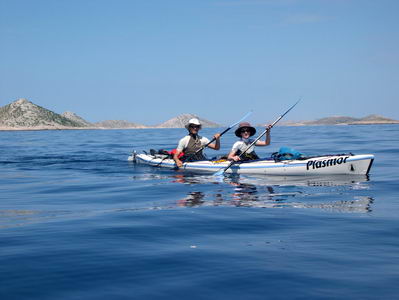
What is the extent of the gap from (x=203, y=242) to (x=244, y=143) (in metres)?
9.39

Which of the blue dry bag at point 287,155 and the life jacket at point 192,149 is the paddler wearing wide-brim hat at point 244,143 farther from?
the life jacket at point 192,149

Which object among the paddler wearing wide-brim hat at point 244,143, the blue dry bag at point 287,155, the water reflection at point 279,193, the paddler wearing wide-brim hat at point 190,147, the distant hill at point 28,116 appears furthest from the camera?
the distant hill at point 28,116

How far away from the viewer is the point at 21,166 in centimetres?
2103

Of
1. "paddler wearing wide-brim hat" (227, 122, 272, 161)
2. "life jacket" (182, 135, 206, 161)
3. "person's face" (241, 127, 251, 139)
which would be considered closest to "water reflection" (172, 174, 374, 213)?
"paddler wearing wide-brim hat" (227, 122, 272, 161)

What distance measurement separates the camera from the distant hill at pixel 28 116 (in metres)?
171

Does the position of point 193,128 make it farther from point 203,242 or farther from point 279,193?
point 203,242

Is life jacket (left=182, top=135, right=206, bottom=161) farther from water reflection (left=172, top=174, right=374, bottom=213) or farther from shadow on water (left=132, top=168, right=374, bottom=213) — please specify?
water reflection (left=172, top=174, right=374, bottom=213)

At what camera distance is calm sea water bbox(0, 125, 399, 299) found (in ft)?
15.0

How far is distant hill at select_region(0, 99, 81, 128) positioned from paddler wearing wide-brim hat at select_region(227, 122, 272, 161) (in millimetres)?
162345

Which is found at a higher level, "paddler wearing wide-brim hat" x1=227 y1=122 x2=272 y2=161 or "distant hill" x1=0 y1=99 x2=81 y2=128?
"distant hill" x1=0 y1=99 x2=81 y2=128

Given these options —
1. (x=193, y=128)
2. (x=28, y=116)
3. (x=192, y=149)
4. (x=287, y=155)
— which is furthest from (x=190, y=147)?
(x=28, y=116)

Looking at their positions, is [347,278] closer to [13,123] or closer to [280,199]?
[280,199]

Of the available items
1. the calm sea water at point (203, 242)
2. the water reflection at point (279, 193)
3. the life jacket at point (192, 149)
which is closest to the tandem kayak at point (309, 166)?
the water reflection at point (279, 193)

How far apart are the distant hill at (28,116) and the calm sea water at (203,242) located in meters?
167
